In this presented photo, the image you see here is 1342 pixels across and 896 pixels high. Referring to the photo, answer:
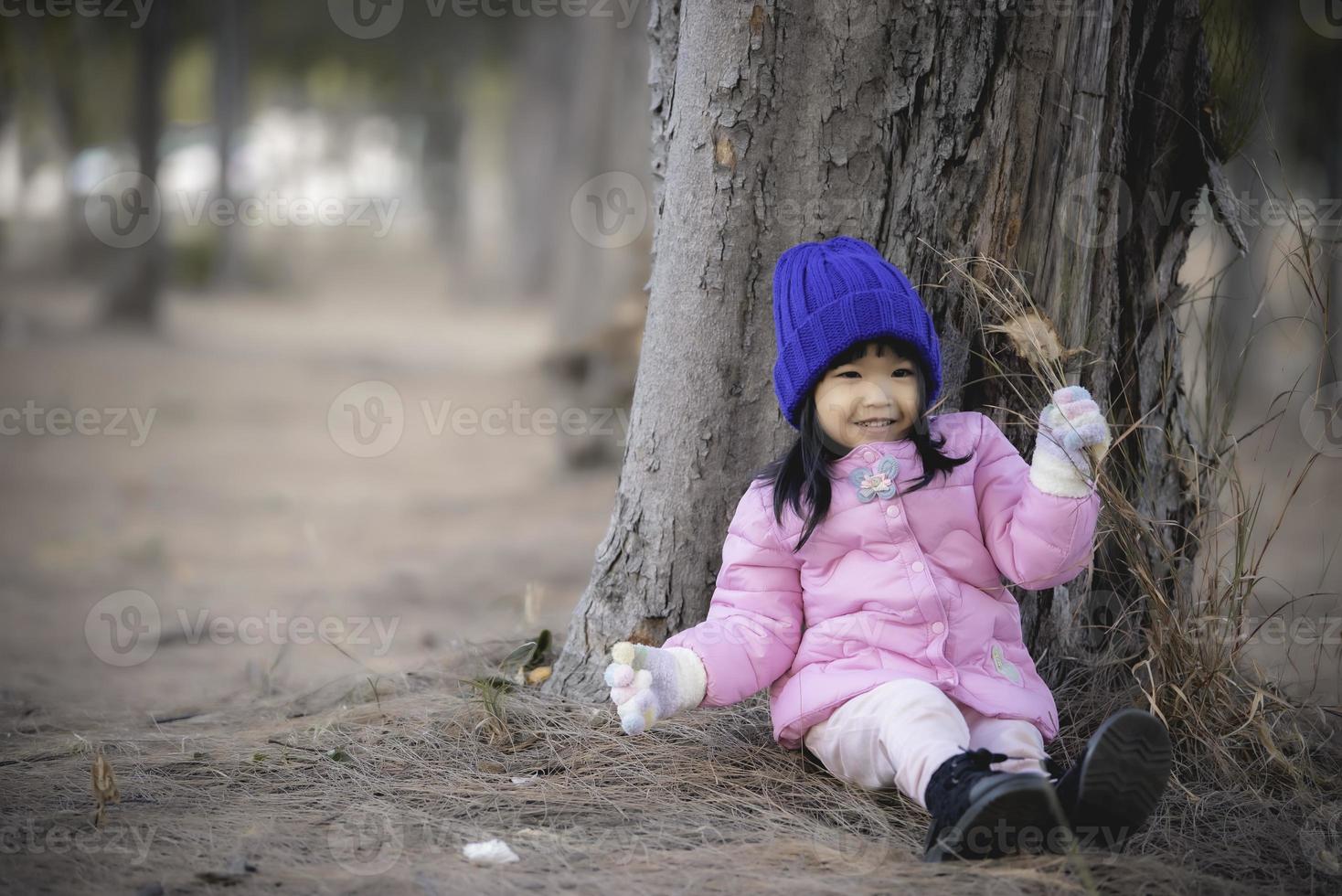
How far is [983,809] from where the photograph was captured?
2010 millimetres

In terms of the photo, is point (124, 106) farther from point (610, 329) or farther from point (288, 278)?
point (610, 329)

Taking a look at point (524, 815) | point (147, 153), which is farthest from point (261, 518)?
point (147, 153)

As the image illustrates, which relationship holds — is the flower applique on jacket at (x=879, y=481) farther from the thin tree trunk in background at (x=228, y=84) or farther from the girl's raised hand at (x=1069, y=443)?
the thin tree trunk in background at (x=228, y=84)

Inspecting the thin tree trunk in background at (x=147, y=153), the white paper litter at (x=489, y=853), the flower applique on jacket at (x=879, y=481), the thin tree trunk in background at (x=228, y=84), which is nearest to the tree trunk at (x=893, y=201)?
the flower applique on jacket at (x=879, y=481)

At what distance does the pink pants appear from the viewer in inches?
87.0

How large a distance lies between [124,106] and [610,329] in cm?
2235

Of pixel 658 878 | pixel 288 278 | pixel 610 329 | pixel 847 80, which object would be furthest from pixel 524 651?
pixel 288 278

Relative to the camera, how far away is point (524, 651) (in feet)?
10.8

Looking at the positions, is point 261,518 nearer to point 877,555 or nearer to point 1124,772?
point 877,555

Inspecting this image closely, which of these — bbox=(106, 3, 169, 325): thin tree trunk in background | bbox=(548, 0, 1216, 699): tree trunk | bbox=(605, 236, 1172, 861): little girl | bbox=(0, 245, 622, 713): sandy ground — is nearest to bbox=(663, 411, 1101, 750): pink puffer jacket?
bbox=(605, 236, 1172, 861): little girl

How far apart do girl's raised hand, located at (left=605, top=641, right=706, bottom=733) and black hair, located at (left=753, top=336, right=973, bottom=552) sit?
1.24 feet

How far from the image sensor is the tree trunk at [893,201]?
9.17ft

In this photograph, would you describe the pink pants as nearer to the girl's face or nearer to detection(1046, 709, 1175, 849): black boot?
detection(1046, 709, 1175, 849): black boot

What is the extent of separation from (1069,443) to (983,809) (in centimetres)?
77
